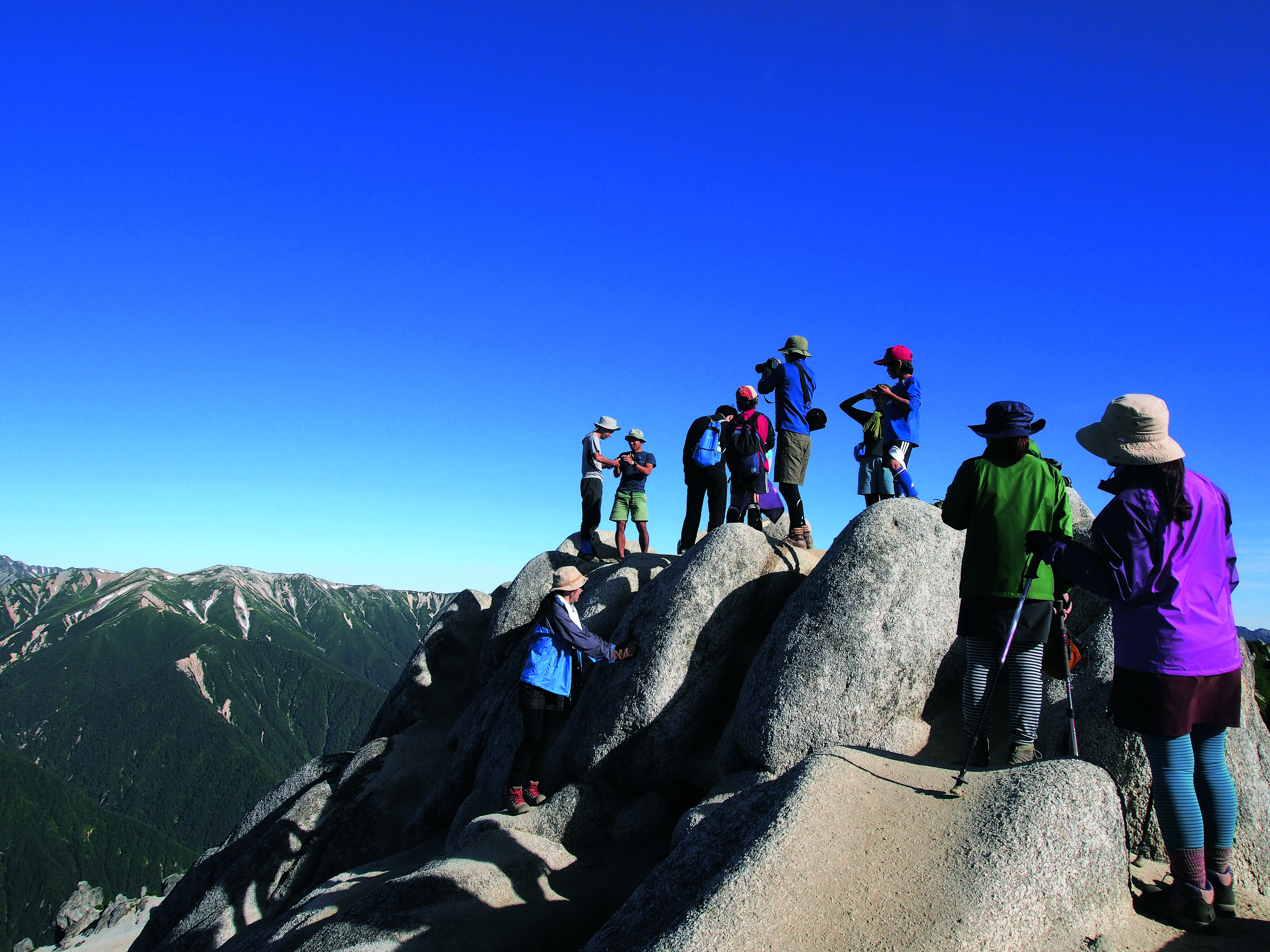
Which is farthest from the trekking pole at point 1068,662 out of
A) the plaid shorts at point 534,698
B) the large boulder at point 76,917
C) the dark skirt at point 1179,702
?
the large boulder at point 76,917

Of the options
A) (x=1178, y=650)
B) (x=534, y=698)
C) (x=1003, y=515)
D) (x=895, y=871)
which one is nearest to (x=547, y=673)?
(x=534, y=698)

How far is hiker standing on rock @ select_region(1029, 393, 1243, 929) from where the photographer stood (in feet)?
20.0

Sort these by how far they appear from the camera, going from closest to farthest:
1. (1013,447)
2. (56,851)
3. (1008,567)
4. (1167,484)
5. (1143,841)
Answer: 1. (1167,484)
2. (1008,567)
3. (1013,447)
4. (1143,841)
5. (56,851)

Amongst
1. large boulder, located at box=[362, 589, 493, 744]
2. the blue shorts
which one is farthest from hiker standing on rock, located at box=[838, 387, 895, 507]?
large boulder, located at box=[362, 589, 493, 744]

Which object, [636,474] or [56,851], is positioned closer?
[636,474]

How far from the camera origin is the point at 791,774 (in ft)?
25.4

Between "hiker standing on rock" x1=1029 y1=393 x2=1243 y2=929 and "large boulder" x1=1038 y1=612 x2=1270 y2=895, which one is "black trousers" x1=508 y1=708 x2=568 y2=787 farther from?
"hiker standing on rock" x1=1029 y1=393 x2=1243 y2=929

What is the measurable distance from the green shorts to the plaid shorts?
9.32m

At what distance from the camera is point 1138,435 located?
6527 mm

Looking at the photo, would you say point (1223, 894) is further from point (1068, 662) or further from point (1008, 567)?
point (1008, 567)

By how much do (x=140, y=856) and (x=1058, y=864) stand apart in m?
186

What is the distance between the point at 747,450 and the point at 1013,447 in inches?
318

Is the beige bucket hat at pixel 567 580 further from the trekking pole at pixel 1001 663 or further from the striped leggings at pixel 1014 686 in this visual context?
the trekking pole at pixel 1001 663

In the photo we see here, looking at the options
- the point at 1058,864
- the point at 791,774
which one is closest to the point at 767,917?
the point at 791,774
